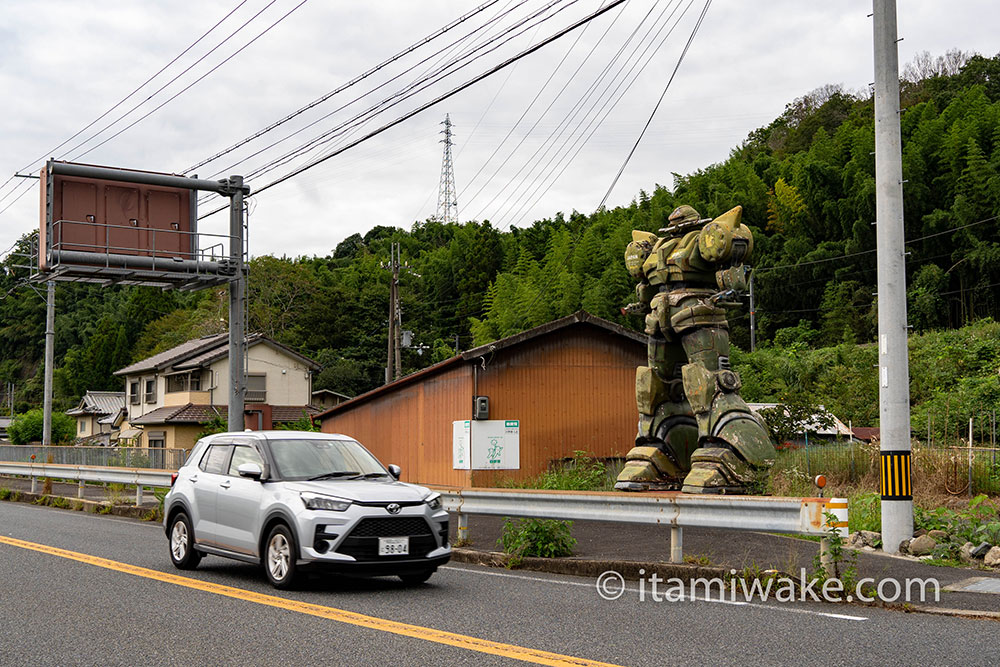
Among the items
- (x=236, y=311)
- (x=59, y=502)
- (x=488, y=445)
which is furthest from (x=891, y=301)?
(x=59, y=502)

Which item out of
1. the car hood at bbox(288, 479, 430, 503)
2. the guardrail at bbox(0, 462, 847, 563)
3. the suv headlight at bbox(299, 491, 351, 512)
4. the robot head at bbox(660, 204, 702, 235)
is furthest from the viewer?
the robot head at bbox(660, 204, 702, 235)

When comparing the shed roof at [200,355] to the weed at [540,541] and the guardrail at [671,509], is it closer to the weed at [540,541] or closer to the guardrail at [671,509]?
the guardrail at [671,509]

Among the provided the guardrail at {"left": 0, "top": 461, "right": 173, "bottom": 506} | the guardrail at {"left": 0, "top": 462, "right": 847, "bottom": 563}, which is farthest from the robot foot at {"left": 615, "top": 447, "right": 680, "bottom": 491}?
the guardrail at {"left": 0, "top": 461, "right": 173, "bottom": 506}

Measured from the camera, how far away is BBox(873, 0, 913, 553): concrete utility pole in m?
10.4

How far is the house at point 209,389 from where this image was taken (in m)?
48.2

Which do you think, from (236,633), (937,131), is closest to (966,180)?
(937,131)

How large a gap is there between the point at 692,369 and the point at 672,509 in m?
6.20

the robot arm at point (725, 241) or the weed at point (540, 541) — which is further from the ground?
the robot arm at point (725, 241)

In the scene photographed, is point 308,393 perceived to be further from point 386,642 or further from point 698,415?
point 386,642

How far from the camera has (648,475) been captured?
16125mm

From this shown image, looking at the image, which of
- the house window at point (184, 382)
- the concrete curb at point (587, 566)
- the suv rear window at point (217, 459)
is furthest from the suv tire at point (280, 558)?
the house window at point (184, 382)

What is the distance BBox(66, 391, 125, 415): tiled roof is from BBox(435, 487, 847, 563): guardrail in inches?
2281

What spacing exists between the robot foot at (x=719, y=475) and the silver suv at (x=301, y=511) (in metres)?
6.38

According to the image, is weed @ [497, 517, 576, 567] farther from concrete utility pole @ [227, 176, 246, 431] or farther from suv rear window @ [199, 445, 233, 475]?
concrete utility pole @ [227, 176, 246, 431]
